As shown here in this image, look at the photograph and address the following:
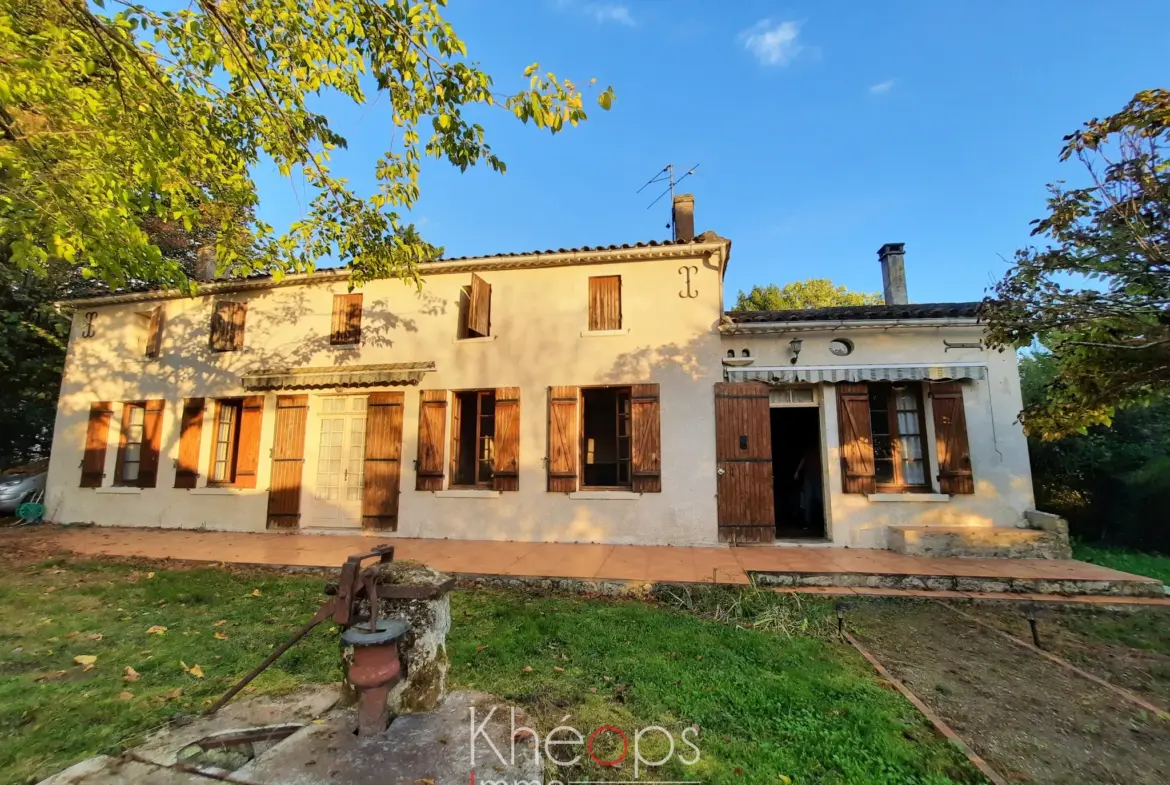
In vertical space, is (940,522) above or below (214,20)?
below

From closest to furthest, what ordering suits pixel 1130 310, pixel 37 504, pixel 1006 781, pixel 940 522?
pixel 1006 781, pixel 1130 310, pixel 940 522, pixel 37 504

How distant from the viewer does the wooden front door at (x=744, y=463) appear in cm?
834

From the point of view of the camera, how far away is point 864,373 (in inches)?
322

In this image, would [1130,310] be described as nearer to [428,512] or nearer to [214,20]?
[214,20]

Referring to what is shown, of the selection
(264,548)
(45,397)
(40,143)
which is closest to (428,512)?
(264,548)

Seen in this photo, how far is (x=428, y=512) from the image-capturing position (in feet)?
30.3

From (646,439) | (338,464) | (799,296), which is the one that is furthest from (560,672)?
(799,296)

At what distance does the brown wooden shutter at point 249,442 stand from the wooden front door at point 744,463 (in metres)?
9.33

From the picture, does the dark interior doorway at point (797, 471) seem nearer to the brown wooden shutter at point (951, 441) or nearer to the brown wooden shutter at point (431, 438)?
the brown wooden shutter at point (951, 441)

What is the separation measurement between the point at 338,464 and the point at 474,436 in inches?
110

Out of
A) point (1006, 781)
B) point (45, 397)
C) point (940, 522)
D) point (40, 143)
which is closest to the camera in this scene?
point (1006, 781)

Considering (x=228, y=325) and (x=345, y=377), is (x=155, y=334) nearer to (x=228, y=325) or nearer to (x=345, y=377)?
(x=228, y=325)

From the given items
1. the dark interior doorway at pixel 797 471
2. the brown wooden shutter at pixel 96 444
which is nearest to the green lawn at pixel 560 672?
the dark interior doorway at pixel 797 471

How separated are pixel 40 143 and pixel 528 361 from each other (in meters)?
6.60
